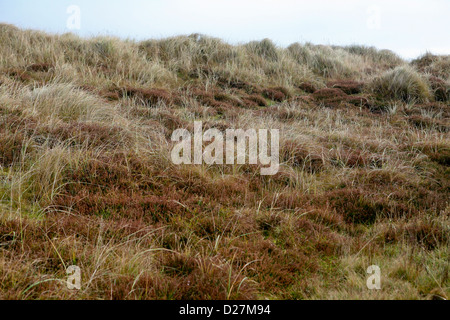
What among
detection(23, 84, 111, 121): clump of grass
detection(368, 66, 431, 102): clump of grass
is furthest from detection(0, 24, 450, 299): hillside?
detection(368, 66, 431, 102): clump of grass

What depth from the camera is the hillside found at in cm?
255

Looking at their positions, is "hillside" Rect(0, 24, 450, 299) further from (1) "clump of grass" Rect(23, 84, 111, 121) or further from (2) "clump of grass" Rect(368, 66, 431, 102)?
(2) "clump of grass" Rect(368, 66, 431, 102)

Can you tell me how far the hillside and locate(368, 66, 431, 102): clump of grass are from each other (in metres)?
2.69

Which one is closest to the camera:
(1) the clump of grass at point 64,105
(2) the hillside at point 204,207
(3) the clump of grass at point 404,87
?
(2) the hillside at point 204,207

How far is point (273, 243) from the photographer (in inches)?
126

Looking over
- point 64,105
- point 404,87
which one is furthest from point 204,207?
point 404,87

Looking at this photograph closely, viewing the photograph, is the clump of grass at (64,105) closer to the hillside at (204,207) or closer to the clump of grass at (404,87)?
the hillside at (204,207)

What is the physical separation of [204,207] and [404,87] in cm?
1023

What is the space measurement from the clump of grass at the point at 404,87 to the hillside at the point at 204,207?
8.81 ft

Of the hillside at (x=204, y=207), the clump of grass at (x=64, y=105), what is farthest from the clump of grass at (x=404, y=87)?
the clump of grass at (x=64, y=105)

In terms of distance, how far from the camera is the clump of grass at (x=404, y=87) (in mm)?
11195

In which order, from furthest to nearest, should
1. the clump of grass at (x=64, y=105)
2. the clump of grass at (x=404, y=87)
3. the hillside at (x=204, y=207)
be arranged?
the clump of grass at (x=404, y=87), the clump of grass at (x=64, y=105), the hillside at (x=204, y=207)

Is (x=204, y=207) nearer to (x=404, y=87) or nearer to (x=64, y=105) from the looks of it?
(x=64, y=105)
